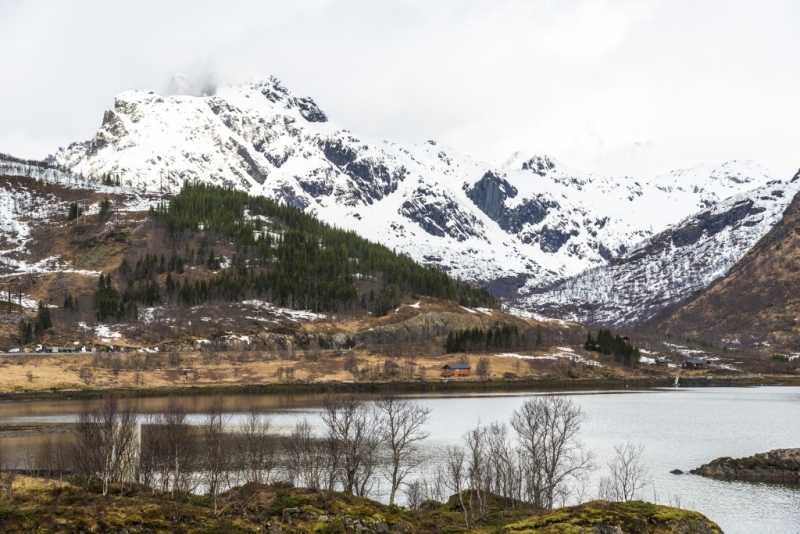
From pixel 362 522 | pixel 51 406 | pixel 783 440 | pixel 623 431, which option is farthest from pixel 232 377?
pixel 362 522

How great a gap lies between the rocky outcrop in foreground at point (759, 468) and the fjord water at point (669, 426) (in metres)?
2.32

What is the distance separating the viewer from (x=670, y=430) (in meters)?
107

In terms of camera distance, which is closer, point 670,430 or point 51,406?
point 670,430

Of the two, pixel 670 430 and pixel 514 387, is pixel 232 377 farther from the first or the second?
pixel 670 430

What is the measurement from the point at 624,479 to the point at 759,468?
18858 mm

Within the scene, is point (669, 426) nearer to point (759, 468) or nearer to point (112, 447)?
point (759, 468)

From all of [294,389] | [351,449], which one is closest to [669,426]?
[351,449]

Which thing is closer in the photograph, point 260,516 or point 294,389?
point 260,516

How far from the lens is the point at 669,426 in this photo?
111938 mm

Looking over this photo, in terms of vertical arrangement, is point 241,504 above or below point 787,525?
above

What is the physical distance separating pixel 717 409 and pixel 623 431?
155ft

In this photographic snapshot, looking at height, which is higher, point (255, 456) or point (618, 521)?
point (618, 521)

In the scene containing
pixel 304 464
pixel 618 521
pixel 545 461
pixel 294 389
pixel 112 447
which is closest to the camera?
pixel 618 521

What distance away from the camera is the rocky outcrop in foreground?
74062mm
